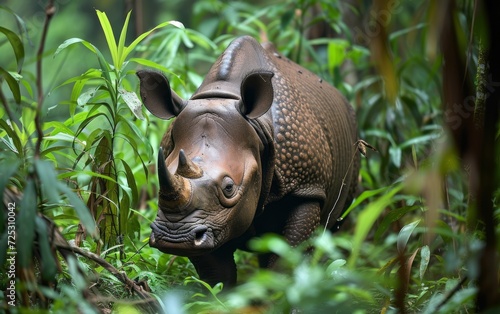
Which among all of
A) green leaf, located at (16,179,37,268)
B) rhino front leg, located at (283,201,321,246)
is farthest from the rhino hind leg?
green leaf, located at (16,179,37,268)

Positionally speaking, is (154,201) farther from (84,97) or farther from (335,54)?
(335,54)

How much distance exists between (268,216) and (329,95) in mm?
1205

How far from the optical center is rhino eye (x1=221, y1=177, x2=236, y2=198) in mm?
4070

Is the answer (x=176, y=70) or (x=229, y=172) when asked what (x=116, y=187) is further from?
(x=176, y=70)

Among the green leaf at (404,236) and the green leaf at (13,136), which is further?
the green leaf at (404,236)

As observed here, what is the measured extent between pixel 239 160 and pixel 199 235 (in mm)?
562

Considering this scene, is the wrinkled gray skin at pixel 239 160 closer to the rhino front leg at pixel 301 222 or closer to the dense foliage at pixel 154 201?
the rhino front leg at pixel 301 222

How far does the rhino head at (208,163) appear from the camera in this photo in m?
3.83

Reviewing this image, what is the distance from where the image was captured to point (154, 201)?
611 cm

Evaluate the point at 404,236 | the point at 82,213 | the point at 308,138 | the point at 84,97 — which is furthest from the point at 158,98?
the point at 82,213

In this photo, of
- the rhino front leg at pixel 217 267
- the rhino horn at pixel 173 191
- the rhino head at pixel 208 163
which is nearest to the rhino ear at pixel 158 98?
the rhino head at pixel 208 163

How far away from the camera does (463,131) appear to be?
2.66 metres

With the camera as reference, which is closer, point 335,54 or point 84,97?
point 84,97

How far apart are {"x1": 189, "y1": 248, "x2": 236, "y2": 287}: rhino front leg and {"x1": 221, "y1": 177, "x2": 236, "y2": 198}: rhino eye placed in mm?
619
